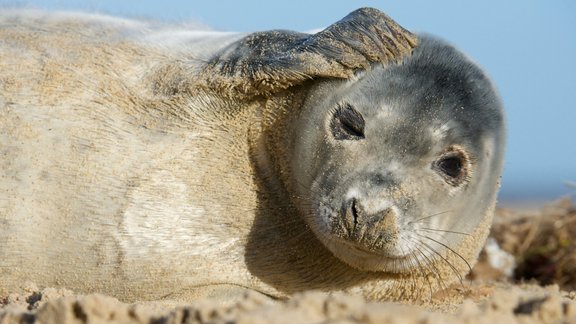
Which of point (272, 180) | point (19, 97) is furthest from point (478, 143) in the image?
point (19, 97)

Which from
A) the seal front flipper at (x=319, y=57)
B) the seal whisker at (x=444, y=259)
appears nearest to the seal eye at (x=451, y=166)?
the seal whisker at (x=444, y=259)

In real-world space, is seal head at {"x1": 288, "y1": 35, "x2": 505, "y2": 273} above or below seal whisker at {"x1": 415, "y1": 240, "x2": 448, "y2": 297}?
above

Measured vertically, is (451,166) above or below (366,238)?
above

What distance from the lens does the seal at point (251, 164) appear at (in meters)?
4.39

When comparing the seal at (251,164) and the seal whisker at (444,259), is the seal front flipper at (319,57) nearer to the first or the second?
the seal at (251,164)

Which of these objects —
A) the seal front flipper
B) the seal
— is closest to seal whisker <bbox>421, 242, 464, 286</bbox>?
the seal

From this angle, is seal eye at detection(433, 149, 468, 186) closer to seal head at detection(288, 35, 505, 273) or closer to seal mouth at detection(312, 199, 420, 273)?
seal head at detection(288, 35, 505, 273)

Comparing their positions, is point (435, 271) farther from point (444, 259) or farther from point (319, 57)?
point (319, 57)

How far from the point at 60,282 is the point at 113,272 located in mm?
246

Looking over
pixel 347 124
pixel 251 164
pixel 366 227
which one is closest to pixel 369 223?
pixel 366 227

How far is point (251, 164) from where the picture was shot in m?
4.82

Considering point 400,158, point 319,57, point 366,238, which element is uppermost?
point 319,57

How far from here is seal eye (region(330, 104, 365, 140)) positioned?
4492 mm

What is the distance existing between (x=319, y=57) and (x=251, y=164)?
632mm
